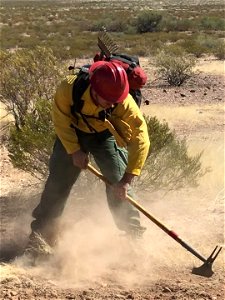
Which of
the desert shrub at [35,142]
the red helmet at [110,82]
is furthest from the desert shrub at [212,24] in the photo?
the red helmet at [110,82]

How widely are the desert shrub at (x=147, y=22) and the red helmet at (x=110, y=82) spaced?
37145 millimetres

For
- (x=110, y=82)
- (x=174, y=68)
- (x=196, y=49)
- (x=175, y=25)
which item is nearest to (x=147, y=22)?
(x=175, y=25)

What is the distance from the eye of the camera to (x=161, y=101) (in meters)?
13.5

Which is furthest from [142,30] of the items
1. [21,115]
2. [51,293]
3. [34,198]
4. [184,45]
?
[51,293]

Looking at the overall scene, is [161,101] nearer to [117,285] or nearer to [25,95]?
[25,95]

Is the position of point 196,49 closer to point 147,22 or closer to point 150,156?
point 150,156

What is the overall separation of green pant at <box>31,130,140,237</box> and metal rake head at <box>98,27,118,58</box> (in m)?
0.67

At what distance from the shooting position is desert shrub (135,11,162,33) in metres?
40.2

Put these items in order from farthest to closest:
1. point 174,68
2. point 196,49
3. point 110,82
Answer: point 196,49
point 174,68
point 110,82

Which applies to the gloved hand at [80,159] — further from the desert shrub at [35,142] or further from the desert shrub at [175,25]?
the desert shrub at [175,25]

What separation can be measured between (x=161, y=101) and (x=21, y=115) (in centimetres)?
520

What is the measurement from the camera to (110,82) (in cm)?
363

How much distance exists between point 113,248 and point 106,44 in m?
1.88

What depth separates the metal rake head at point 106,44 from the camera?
4296mm
